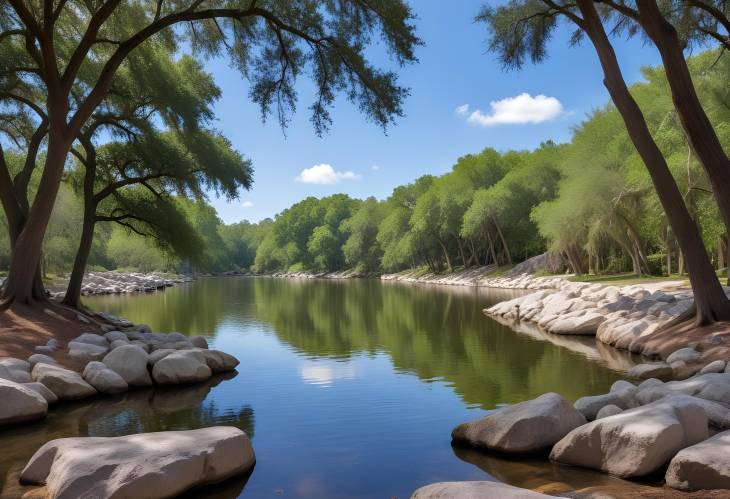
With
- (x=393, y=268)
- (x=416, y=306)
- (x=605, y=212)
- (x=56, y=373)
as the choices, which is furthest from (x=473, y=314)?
(x=393, y=268)

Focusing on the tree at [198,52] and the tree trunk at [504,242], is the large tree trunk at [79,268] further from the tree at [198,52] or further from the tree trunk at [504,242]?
the tree trunk at [504,242]

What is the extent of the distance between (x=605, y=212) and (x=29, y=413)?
3144 centimetres

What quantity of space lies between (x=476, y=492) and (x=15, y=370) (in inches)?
343

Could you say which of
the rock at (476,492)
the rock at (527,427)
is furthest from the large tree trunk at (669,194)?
the rock at (476,492)

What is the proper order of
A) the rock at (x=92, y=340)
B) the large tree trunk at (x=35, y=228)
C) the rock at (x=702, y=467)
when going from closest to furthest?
1. the rock at (x=702, y=467)
2. the rock at (x=92, y=340)
3. the large tree trunk at (x=35, y=228)

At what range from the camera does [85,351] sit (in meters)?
12.4

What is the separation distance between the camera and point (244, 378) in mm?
12766

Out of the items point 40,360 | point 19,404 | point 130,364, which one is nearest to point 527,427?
point 19,404

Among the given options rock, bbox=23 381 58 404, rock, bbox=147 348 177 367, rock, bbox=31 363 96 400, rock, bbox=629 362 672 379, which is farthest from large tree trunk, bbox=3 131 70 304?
rock, bbox=629 362 672 379

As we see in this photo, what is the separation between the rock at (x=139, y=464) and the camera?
537cm

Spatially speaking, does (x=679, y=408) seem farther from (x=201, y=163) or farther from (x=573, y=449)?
(x=201, y=163)

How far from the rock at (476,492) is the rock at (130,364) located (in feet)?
26.2

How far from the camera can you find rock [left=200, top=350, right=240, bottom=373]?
13.2 m

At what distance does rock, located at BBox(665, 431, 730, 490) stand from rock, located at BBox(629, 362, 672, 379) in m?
6.13
